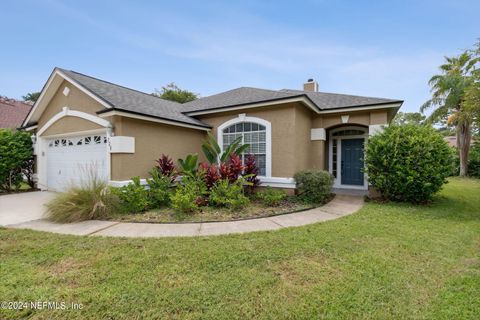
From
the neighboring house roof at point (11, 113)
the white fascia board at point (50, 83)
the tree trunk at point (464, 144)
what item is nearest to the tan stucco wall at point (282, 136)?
the white fascia board at point (50, 83)

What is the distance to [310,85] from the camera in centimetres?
1483

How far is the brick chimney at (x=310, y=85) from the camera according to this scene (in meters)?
14.8

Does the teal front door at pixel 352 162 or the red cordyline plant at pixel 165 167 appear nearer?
the red cordyline plant at pixel 165 167

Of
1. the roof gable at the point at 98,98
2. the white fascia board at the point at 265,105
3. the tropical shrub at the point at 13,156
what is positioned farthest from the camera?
the tropical shrub at the point at 13,156

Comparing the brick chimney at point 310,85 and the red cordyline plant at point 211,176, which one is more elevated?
the brick chimney at point 310,85

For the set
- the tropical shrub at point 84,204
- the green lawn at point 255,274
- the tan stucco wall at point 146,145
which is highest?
the tan stucco wall at point 146,145

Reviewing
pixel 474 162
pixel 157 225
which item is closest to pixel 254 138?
pixel 157 225

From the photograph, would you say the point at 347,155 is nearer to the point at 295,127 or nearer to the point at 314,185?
the point at 295,127

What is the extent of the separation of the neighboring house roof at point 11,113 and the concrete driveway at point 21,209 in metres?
13.1

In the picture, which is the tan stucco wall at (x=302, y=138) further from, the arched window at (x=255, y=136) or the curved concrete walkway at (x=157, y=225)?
the curved concrete walkway at (x=157, y=225)

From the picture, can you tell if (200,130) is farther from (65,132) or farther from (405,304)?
(405,304)

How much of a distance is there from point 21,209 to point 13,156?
521 centimetres

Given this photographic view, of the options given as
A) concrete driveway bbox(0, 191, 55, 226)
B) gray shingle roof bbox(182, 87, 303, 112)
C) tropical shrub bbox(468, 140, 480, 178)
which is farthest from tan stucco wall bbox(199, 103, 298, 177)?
tropical shrub bbox(468, 140, 480, 178)

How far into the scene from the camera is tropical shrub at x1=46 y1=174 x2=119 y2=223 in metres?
5.80
